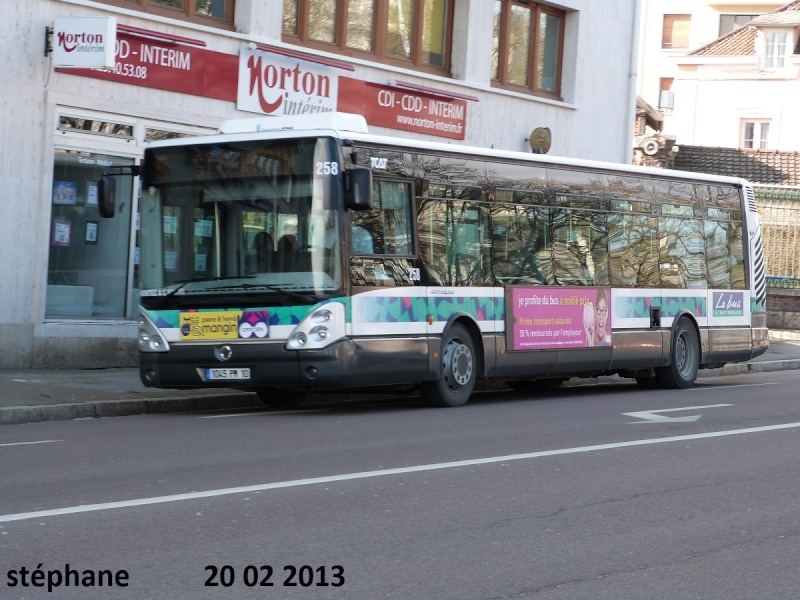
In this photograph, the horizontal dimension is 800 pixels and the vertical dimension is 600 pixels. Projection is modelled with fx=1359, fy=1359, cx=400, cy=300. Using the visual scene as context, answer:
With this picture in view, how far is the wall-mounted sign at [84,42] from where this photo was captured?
1697cm

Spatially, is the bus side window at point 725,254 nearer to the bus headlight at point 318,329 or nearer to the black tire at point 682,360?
the black tire at point 682,360

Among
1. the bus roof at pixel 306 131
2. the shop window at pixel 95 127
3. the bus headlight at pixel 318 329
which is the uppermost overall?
the shop window at pixel 95 127

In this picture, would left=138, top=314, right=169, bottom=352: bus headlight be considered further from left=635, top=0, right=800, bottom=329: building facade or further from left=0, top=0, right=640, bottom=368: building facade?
left=635, top=0, right=800, bottom=329: building facade

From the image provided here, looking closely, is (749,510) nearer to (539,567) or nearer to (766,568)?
(766,568)

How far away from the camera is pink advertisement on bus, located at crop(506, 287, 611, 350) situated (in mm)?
15820

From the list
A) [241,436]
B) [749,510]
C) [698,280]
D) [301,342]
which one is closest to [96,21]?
[301,342]

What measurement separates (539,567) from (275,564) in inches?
49.9

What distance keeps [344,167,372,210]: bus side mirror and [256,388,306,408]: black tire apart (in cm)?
322

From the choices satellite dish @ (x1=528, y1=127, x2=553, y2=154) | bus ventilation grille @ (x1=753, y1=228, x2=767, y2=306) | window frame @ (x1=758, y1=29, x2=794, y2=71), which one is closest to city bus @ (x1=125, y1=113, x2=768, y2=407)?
bus ventilation grille @ (x1=753, y1=228, x2=767, y2=306)

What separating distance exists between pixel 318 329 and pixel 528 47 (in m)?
14.8

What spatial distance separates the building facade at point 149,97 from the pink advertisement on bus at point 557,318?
4.88m

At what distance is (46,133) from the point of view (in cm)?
1766

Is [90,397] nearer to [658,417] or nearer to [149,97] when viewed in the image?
[149,97]

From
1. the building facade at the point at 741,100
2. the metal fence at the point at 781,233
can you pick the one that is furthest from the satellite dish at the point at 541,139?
the building facade at the point at 741,100
